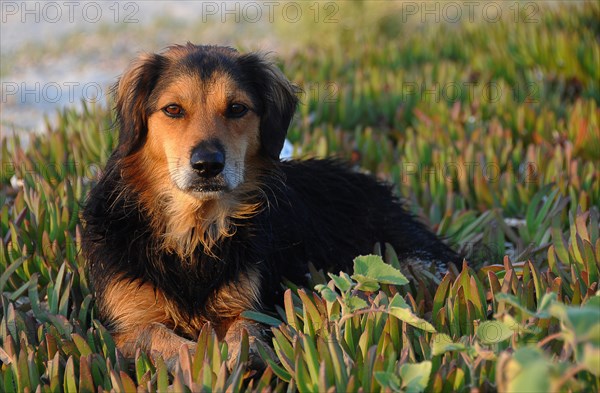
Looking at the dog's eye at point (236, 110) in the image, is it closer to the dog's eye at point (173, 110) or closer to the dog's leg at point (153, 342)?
the dog's eye at point (173, 110)

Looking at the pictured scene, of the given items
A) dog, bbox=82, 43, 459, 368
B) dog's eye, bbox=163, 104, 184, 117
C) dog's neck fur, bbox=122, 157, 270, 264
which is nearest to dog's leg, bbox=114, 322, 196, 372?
dog, bbox=82, 43, 459, 368

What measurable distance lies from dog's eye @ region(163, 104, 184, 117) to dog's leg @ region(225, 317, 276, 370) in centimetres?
96

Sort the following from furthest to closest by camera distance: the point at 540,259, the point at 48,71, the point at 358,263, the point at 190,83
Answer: the point at 48,71 < the point at 540,259 < the point at 190,83 < the point at 358,263

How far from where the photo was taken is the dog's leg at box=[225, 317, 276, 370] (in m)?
3.48

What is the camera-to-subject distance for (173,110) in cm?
394

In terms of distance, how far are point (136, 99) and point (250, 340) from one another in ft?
4.11

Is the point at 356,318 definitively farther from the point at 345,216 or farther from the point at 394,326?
the point at 345,216

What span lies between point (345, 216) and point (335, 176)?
0.93 ft

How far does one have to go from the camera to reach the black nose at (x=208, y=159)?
3.70 meters

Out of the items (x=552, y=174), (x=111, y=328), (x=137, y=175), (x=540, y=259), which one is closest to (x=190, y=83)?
(x=137, y=175)

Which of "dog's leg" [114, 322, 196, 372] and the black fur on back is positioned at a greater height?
the black fur on back

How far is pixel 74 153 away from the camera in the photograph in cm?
640

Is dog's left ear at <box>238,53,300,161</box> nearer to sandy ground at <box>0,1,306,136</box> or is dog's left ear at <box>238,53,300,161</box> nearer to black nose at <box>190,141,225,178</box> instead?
black nose at <box>190,141,225,178</box>

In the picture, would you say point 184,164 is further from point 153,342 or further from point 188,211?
point 153,342
